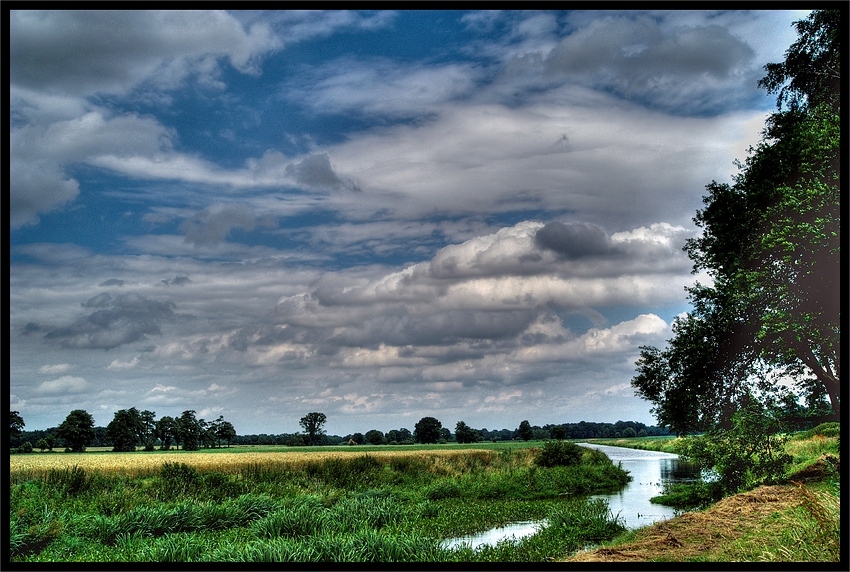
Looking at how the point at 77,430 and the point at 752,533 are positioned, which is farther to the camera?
the point at 77,430

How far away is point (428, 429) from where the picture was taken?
9488 centimetres

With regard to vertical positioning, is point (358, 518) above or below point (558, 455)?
below

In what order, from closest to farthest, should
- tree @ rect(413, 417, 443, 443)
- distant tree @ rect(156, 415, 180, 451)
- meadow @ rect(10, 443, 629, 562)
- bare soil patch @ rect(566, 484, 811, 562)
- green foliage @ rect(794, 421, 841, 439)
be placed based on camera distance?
1. bare soil patch @ rect(566, 484, 811, 562)
2. meadow @ rect(10, 443, 629, 562)
3. green foliage @ rect(794, 421, 841, 439)
4. distant tree @ rect(156, 415, 180, 451)
5. tree @ rect(413, 417, 443, 443)

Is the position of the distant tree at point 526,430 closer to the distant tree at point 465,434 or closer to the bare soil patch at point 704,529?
the distant tree at point 465,434

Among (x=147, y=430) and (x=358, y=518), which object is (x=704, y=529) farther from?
(x=147, y=430)

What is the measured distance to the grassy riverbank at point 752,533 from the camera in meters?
11.2

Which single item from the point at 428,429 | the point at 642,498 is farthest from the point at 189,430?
the point at 642,498

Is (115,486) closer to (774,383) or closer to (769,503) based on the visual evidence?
(769,503)

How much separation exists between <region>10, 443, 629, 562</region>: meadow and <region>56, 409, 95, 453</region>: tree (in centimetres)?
2930

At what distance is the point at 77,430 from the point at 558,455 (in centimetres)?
3930

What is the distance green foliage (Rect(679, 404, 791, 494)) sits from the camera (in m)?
21.6

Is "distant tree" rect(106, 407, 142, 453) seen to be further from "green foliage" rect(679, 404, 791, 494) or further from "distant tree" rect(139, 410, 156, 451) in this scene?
"green foliage" rect(679, 404, 791, 494)

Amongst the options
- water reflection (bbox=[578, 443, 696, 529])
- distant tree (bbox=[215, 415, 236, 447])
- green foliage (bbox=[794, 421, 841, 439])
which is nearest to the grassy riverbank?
water reflection (bbox=[578, 443, 696, 529])

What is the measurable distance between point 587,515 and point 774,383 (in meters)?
7.79
